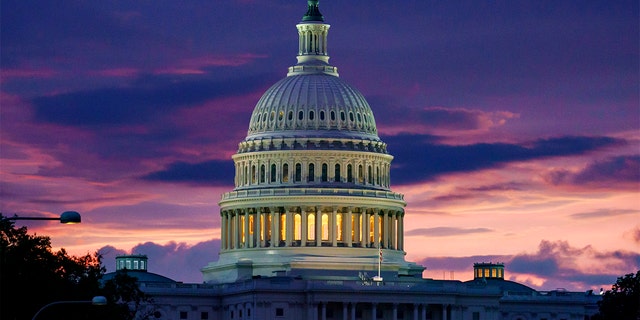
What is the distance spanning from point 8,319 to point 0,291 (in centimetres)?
445

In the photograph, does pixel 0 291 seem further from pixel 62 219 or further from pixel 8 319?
pixel 62 219

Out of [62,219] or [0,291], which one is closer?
[62,219]

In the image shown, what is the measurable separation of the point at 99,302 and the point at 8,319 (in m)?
44.3

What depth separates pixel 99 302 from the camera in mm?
152500

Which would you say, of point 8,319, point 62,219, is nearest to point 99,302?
point 62,219

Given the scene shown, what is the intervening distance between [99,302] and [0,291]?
1897 inches

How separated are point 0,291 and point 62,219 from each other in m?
55.2

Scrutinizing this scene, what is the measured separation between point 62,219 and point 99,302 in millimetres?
8850

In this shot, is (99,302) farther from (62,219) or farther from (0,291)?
(0,291)

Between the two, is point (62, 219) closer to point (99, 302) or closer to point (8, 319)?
point (99, 302)

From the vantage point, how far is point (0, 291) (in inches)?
7844

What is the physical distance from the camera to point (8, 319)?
19538cm

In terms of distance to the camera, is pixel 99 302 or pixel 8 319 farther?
pixel 8 319

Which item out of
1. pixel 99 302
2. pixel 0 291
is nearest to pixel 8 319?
pixel 0 291
